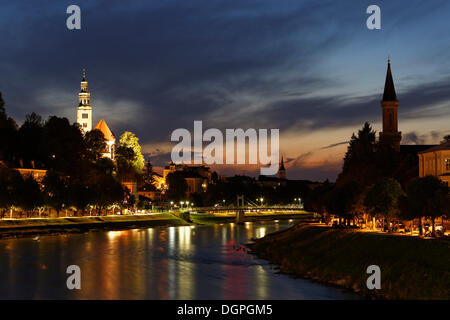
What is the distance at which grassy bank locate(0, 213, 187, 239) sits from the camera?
263 ft

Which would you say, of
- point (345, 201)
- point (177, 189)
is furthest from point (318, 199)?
point (177, 189)

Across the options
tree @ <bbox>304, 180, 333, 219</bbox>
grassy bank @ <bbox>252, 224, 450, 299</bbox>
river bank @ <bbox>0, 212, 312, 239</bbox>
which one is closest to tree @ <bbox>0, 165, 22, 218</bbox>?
river bank @ <bbox>0, 212, 312, 239</bbox>

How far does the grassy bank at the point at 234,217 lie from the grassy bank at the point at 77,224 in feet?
24.4

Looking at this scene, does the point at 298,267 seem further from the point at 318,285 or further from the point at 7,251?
the point at 7,251

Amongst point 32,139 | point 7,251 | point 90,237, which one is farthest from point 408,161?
point 32,139

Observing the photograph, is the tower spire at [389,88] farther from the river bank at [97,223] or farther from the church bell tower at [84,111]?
the church bell tower at [84,111]

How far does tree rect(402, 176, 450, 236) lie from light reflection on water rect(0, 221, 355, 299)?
→ 1094cm

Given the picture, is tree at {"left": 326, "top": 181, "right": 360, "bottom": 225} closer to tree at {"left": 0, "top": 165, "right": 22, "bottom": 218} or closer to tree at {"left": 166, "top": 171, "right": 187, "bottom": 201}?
tree at {"left": 0, "top": 165, "right": 22, "bottom": 218}

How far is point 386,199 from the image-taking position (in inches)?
2077

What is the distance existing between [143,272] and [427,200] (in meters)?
22.7

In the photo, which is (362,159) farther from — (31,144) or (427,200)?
(31,144)

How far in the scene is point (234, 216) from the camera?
141125mm

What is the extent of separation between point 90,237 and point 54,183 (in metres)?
18.1

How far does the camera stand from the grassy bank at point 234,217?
12769 centimetres
